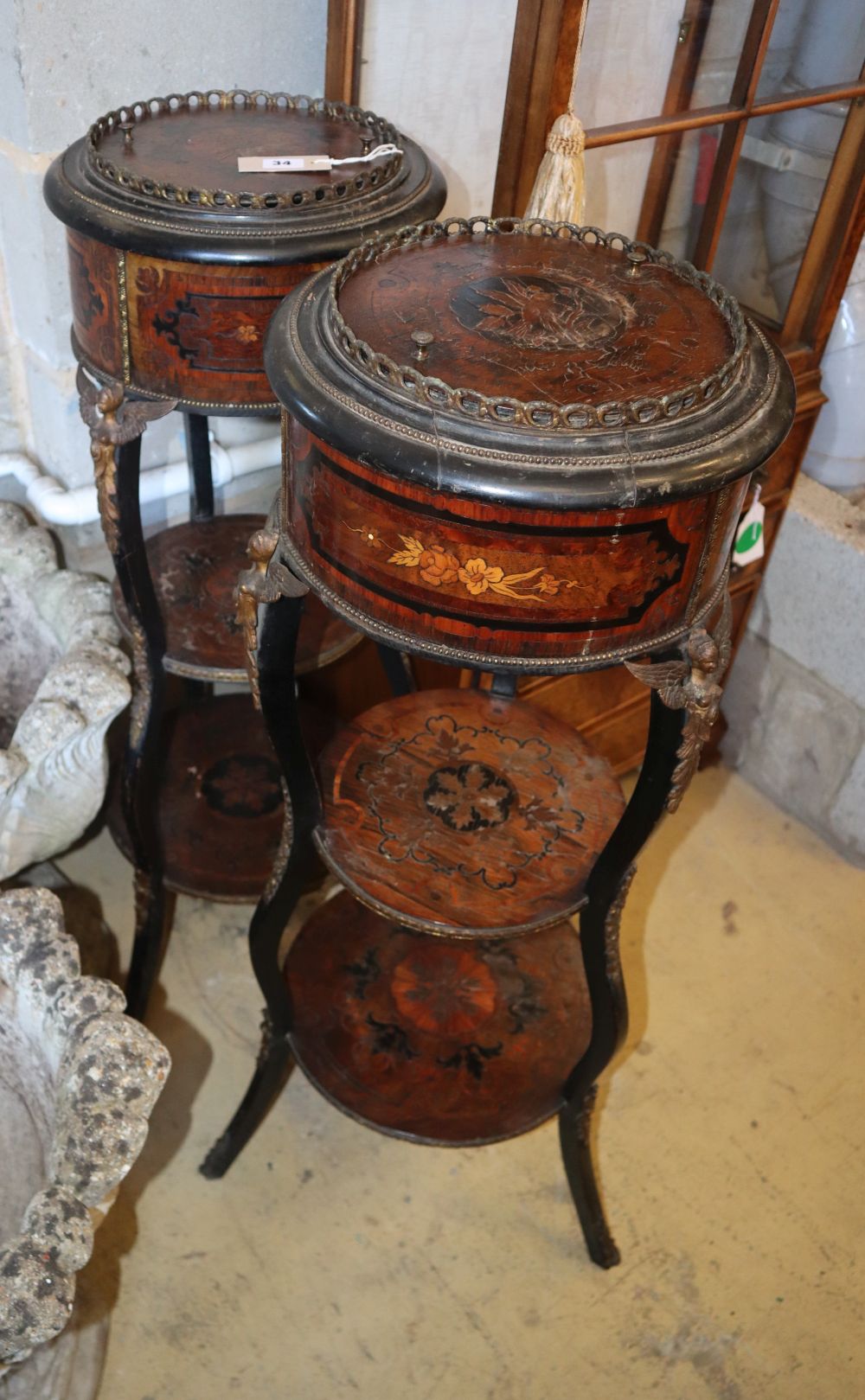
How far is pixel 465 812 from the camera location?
156 cm

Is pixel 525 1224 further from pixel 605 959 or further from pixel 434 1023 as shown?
pixel 605 959

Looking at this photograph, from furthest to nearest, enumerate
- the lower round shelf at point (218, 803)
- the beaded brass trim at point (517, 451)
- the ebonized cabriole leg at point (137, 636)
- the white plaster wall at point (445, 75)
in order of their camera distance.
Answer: the lower round shelf at point (218, 803), the white plaster wall at point (445, 75), the ebonized cabriole leg at point (137, 636), the beaded brass trim at point (517, 451)

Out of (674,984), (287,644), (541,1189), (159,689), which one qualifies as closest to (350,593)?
(287,644)

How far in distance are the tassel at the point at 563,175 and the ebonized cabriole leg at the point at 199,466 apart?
625 millimetres

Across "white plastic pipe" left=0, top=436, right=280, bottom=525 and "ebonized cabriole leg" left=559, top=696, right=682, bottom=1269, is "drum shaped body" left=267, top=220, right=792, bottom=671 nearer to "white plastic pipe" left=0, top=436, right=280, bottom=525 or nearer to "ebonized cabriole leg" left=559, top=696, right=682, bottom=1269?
"ebonized cabriole leg" left=559, top=696, right=682, bottom=1269

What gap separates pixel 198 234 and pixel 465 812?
29.9 inches

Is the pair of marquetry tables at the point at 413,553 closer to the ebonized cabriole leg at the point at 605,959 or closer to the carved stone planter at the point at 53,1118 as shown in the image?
the ebonized cabriole leg at the point at 605,959

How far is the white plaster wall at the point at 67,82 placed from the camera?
1.49m

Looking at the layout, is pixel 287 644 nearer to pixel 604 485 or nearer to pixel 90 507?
pixel 604 485

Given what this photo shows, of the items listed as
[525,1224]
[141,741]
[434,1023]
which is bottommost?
[525,1224]

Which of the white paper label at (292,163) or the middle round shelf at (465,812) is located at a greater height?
the white paper label at (292,163)

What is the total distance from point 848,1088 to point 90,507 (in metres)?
1.51

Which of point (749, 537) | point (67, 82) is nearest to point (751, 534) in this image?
point (749, 537)

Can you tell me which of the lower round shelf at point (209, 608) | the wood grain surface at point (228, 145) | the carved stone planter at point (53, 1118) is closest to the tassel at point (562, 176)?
Result: the wood grain surface at point (228, 145)
